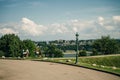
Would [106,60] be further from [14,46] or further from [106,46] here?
[106,46]

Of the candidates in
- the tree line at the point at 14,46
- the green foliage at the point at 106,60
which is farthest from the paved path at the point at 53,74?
the tree line at the point at 14,46

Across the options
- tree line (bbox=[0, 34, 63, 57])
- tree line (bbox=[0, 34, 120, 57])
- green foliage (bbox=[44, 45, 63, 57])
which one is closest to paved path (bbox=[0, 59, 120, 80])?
tree line (bbox=[0, 34, 120, 57])

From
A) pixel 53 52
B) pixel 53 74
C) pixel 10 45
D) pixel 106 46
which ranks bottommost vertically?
pixel 53 74

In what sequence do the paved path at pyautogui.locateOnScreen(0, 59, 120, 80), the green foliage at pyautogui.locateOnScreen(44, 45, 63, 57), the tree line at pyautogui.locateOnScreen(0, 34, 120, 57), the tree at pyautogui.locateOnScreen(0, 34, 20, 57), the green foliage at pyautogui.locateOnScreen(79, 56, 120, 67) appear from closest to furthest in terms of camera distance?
the paved path at pyautogui.locateOnScreen(0, 59, 120, 80)
the green foliage at pyautogui.locateOnScreen(79, 56, 120, 67)
the tree at pyautogui.locateOnScreen(0, 34, 20, 57)
the tree line at pyautogui.locateOnScreen(0, 34, 120, 57)
the green foliage at pyautogui.locateOnScreen(44, 45, 63, 57)

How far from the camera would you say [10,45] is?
8425 cm

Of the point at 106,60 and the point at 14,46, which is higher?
the point at 14,46

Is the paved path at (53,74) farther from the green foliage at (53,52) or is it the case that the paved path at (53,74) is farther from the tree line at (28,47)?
the green foliage at (53,52)

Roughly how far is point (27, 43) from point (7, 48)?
8363 mm

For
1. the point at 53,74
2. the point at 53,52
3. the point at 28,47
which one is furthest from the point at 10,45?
the point at 53,74

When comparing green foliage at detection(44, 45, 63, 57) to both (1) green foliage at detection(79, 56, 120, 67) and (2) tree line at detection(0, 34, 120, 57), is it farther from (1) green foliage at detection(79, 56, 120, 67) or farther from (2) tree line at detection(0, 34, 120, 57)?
(1) green foliage at detection(79, 56, 120, 67)

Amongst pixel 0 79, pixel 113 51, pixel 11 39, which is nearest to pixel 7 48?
pixel 11 39

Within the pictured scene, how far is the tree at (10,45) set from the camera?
3278 inches

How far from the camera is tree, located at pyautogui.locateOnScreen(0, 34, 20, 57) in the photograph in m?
83.2

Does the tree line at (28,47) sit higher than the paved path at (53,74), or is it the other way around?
the tree line at (28,47)
